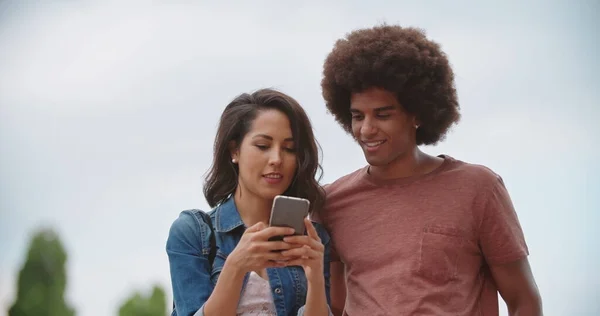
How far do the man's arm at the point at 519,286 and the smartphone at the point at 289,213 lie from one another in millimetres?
1126

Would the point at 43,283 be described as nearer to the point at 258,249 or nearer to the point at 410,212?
the point at 410,212

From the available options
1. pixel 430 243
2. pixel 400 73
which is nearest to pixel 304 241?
pixel 430 243

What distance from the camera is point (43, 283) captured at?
11.2 meters

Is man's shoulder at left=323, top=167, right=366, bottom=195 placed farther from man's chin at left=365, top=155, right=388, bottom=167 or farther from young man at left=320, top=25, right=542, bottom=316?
man's chin at left=365, top=155, right=388, bottom=167

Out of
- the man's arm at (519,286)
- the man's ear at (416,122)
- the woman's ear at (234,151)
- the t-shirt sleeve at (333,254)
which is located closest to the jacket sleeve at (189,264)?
the woman's ear at (234,151)

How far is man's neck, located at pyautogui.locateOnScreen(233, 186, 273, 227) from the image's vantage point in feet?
10.3

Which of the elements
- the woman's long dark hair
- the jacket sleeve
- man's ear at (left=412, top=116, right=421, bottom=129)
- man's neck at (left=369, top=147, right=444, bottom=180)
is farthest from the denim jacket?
man's ear at (left=412, top=116, right=421, bottom=129)

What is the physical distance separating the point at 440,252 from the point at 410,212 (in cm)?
23

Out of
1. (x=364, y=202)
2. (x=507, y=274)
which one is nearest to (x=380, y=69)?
(x=364, y=202)

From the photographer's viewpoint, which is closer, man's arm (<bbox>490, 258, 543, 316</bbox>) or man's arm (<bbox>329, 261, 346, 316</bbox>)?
man's arm (<bbox>490, 258, 543, 316</bbox>)

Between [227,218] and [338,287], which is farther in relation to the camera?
[338,287]

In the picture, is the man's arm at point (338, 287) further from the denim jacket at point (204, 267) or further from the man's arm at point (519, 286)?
the man's arm at point (519, 286)

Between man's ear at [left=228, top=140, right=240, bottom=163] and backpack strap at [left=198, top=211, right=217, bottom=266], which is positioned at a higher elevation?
man's ear at [left=228, top=140, right=240, bottom=163]

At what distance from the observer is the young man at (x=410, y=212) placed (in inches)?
131
